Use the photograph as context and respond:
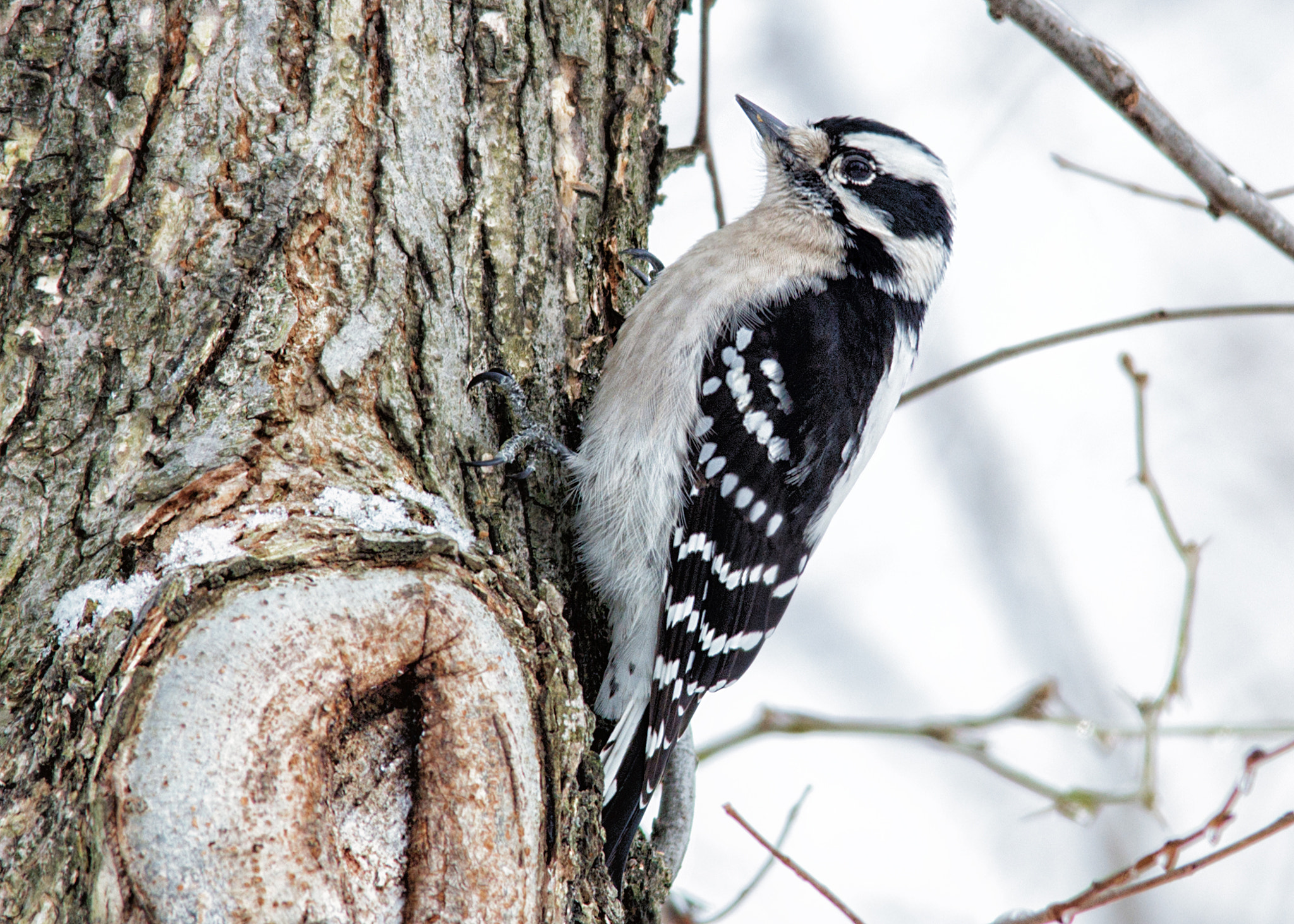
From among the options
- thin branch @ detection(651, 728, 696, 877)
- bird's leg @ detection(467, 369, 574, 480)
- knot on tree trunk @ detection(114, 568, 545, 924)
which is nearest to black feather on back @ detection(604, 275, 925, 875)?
thin branch @ detection(651, 728, 696, 877)

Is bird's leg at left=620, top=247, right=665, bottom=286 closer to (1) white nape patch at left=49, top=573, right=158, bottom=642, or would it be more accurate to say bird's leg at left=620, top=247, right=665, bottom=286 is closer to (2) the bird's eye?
(2) the bird's eye

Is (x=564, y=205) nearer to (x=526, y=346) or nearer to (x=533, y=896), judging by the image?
(x=526, y=346)

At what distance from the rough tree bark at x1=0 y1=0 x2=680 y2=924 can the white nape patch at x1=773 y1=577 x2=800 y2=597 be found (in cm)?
67

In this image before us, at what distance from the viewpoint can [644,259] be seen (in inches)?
110

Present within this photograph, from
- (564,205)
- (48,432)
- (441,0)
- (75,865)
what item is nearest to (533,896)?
(75,865)

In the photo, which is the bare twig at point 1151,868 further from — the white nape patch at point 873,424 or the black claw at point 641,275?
the black claw at point 641,275

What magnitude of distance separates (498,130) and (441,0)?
267mm

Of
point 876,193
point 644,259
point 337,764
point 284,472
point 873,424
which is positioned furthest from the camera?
point 876,193

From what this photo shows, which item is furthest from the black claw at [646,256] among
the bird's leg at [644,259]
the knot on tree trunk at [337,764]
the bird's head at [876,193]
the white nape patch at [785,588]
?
the knot on tree trunk at [337,764]

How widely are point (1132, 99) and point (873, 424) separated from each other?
1.07 meters

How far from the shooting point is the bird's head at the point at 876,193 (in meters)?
3.12

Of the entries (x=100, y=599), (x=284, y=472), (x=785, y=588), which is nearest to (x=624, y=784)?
(x=785, y=588)

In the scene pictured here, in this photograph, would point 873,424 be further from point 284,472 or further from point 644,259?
point 284,472

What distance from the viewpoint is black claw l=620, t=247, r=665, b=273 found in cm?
264
